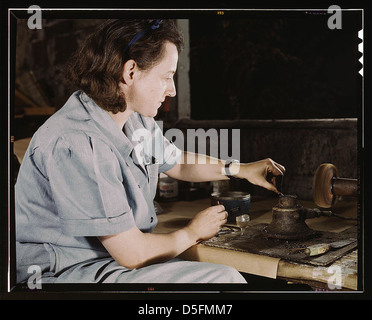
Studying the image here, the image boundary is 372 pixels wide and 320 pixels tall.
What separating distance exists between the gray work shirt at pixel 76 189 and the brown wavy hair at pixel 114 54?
0.06m

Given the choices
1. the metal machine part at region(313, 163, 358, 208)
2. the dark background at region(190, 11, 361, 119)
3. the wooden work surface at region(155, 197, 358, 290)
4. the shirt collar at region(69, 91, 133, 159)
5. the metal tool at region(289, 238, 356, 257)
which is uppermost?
the dark background at region(190, 11, 361, 119)

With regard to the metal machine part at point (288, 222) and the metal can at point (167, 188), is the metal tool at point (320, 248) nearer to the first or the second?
the metal machine part at point (288, 222)

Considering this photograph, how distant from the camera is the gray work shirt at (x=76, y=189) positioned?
4.74 feet

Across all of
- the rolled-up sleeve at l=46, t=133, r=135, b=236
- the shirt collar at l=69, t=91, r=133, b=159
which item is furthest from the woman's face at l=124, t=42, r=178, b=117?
the rolled-up sleeve at l=46, t=133, r=135, b=236

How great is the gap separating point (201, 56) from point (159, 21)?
2.31 meters

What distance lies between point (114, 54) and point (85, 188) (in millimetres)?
518

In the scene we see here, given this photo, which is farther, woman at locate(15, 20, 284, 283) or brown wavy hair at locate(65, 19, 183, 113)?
brown wavy hair at locate(65, 19, 183, 113)

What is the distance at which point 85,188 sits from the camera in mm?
1452

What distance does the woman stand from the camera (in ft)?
4.75

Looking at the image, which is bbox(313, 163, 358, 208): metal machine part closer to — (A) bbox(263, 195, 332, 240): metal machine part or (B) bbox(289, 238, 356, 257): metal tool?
(A) bbox(263, 195, 332, 240): metal machine part

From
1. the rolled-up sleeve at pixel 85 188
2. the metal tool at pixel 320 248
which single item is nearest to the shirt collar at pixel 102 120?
the rolled-up sleeve at pixel 85 188

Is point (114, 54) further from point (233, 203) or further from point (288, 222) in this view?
point (288, 222)

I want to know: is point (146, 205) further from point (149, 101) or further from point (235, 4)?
point (235, 4)

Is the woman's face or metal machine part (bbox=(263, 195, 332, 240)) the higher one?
the woman's face
